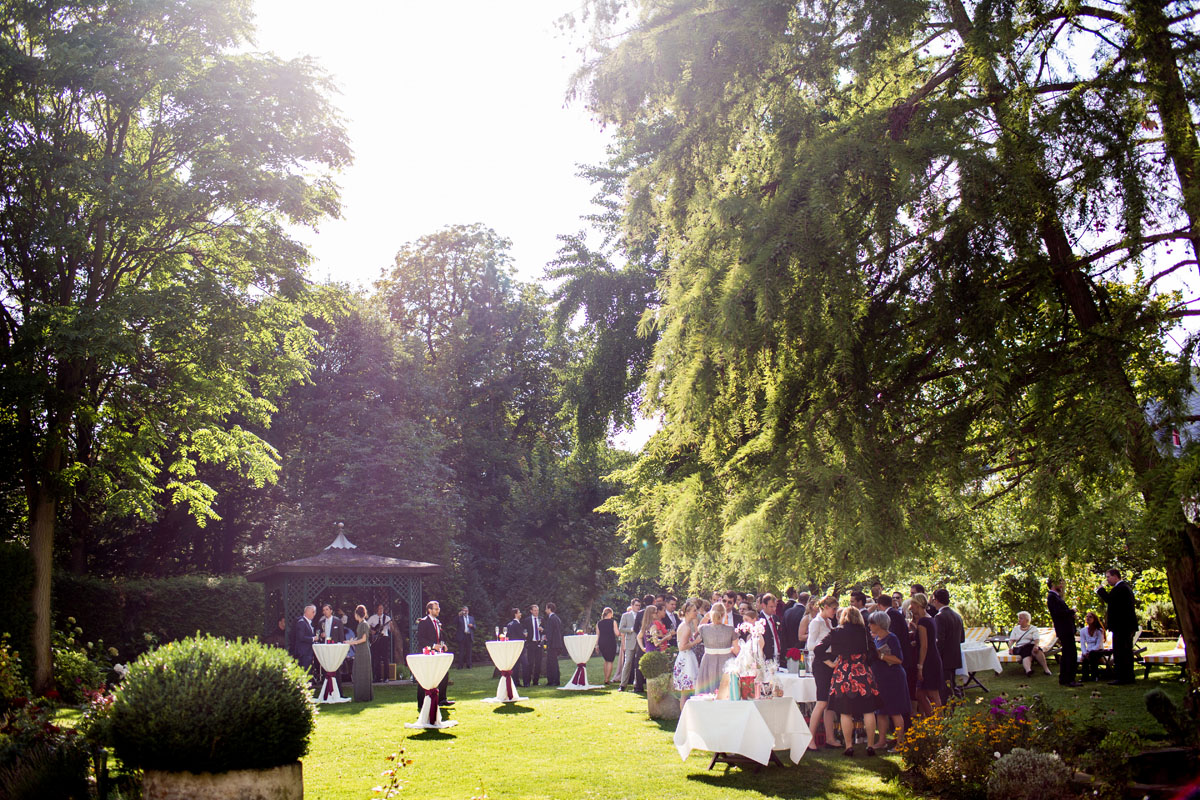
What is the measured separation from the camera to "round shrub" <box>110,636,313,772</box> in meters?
5.89

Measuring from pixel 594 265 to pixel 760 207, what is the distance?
16709mm

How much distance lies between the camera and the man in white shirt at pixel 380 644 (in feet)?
69.7

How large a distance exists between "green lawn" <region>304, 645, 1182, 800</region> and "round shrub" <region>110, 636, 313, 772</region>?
1.84 m

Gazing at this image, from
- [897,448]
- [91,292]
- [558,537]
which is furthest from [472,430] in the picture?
[897,448]

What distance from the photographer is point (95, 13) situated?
56.3ft

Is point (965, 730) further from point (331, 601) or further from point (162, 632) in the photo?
point (331, 601)

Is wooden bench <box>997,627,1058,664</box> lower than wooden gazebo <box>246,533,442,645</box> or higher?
lower

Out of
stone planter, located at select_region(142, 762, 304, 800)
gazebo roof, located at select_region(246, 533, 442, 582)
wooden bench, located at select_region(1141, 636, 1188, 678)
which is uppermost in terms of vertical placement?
gazebo roof, located at select_region(246, 533, 442, 582)

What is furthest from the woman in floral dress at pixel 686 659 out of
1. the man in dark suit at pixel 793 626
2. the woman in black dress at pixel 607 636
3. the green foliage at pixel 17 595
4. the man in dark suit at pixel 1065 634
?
the green foliage at pixel 17 595

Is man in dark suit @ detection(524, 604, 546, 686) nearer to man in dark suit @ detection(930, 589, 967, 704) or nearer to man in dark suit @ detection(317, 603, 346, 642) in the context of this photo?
man in dark suit @ detection(317, 603, 346, 642)

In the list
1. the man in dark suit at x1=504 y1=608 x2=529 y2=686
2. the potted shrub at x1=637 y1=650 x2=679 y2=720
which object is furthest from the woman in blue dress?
the man in dark suit at x1=504 y1=608 x2=529 y2=686

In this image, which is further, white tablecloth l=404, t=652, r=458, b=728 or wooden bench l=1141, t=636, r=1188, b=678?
wooden bench l=1141, t=636, r=1188, b=678

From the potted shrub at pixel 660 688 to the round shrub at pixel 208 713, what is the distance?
289 inches

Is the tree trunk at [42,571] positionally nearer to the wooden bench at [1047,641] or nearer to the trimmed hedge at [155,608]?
the trimmed hedge at [155,608]
